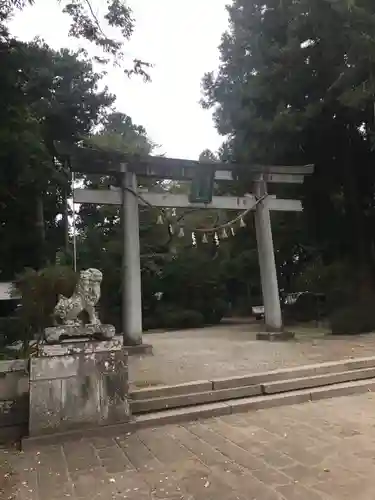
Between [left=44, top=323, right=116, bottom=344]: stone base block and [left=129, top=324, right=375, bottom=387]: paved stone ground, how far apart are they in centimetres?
116

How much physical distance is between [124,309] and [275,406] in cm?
435

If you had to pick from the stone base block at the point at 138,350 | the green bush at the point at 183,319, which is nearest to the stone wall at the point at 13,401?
the stone base block at the point at 138,350

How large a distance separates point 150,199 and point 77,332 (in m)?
5.41

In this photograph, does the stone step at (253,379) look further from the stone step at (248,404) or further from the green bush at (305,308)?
the green bush at (305,308)

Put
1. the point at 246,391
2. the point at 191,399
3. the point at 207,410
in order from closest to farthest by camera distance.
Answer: the point at 207,410 → the point at 191,399 → the point at 246,391

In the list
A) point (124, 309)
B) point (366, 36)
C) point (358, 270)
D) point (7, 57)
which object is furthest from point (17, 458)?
point (358, 270)

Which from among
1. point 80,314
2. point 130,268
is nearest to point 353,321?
point 130,268

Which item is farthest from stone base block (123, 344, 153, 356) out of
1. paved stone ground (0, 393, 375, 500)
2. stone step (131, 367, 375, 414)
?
paved stone ground (0, 393, 375, 500)

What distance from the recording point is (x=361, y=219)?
1274 centimetres

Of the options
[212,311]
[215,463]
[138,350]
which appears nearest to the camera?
[215,463]

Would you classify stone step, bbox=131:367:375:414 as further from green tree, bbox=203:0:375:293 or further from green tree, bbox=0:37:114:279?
green tree, bbox=0:37:114:279

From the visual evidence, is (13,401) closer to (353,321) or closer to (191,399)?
(191,399)

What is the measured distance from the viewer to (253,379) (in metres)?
5.52

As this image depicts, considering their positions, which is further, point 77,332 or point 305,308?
point 305,308
